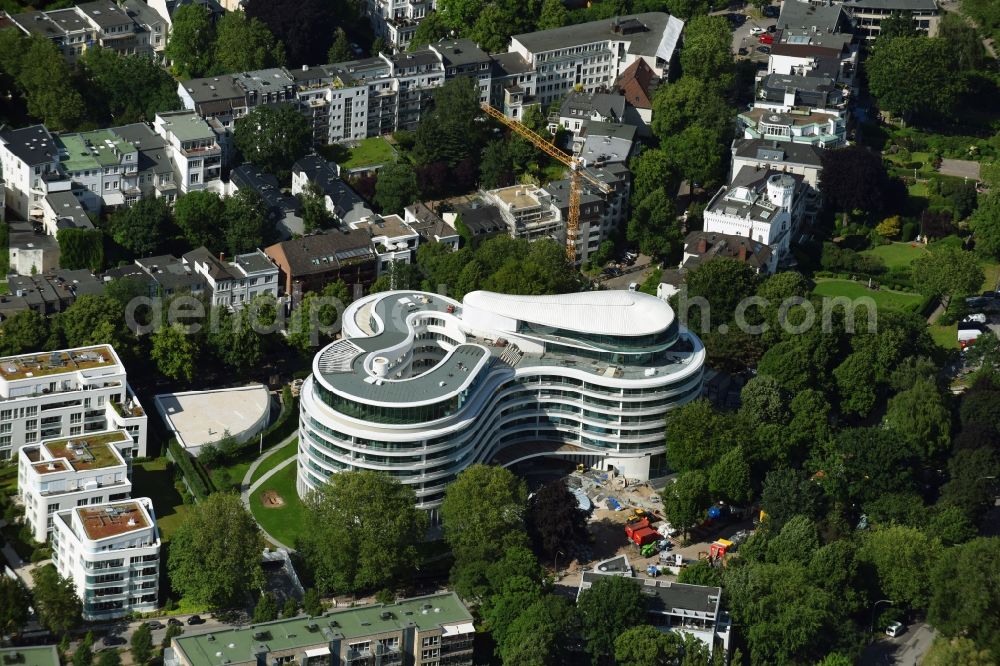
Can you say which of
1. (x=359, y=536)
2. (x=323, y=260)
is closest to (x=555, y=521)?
(x=359, y=536)

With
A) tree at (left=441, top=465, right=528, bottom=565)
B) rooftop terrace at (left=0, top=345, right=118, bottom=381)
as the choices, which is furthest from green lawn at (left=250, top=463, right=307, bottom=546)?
rooftop terrace at (left=0, top=345, right=118, bottom=381)

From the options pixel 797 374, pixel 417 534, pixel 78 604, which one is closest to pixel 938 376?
pixel 797 374

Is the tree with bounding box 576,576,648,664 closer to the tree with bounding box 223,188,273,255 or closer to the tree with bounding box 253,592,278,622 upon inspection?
the tree with bounding box 253,592,278,622

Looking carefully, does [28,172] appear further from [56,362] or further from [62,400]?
[62,400]

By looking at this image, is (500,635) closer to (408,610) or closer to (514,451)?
(408,610)

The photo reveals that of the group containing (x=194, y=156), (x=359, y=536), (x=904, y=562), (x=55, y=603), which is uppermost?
(x=194, y=156)
